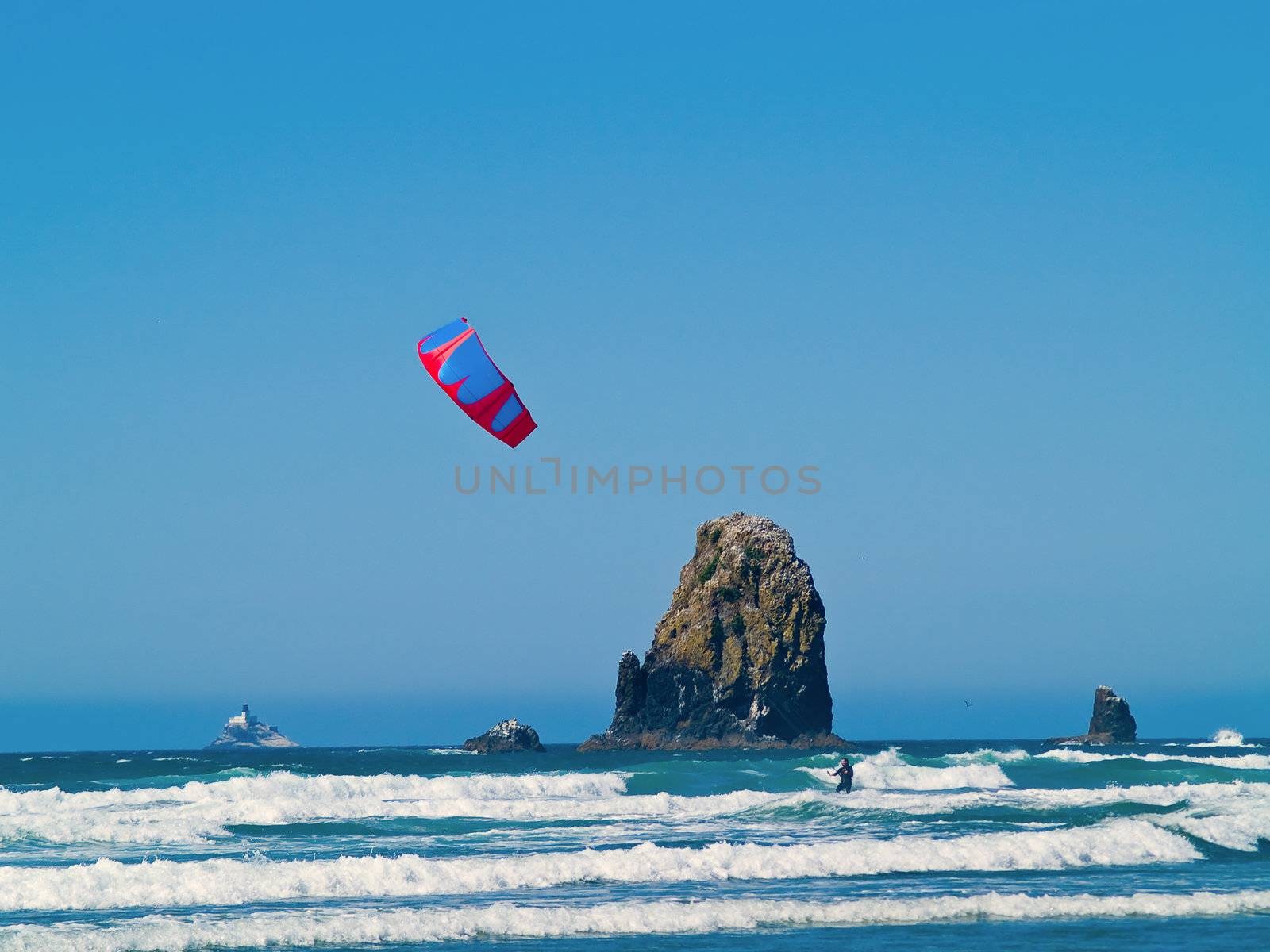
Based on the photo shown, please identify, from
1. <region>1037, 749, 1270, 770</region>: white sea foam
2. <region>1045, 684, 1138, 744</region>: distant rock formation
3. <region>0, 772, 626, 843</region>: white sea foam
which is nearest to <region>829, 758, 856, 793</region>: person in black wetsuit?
<region>0, 772, 626, 843</region>: white sea foam

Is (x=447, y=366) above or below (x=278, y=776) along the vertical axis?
above

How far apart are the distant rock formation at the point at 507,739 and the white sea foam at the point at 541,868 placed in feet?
193

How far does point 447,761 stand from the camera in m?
67.5

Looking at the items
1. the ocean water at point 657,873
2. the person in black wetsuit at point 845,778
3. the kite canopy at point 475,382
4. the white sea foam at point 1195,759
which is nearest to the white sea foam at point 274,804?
the ocean water at point 657,873

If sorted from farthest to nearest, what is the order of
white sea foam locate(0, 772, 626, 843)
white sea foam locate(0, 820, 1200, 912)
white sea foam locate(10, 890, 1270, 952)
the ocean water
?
1. white sea foam locate(0, 772, 626, 843)
2. white sea foam locate(0, 820, 1200, 912)
3. the ocean water
4. white sea foam locate(10, 890, 1270, 952)

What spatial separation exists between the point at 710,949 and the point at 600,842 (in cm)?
998

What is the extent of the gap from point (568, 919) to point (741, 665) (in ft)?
192

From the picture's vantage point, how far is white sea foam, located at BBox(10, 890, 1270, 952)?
1603cm

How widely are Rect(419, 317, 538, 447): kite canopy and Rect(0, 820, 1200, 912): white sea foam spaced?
32.4 ft

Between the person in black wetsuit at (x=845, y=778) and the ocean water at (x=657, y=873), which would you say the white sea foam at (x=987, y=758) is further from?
the person in black wetsuit at (x=845, y=778)

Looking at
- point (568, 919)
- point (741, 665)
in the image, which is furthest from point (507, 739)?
point (568, 919)

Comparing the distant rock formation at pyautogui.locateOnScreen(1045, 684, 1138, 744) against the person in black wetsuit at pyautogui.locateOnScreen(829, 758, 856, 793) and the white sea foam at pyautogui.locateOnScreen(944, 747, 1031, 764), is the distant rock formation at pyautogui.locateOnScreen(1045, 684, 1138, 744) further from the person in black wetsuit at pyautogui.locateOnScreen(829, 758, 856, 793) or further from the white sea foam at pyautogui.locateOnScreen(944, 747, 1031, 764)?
the person in black wetsuit at pyautogui.locateOnScreen(829, 758, 856, 793)

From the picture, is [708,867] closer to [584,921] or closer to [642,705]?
[584,921]

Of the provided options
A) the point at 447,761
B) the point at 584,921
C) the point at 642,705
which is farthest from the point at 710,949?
the point at 642,705
